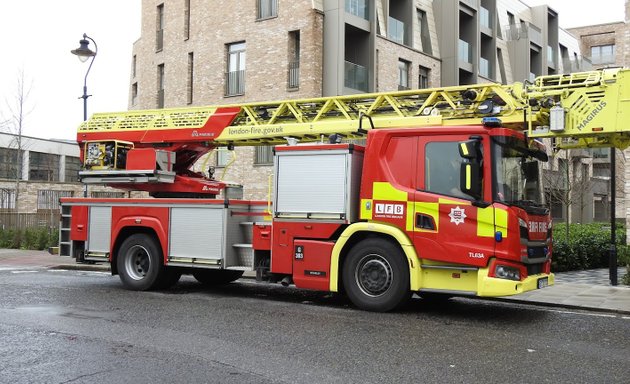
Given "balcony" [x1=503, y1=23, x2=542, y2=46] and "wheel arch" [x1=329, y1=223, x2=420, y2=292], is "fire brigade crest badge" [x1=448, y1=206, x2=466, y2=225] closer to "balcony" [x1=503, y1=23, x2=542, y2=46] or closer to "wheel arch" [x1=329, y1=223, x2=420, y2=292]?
"wheel arch" [x1=329, y1=223, x2=420, y2=292]

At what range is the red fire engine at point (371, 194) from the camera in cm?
839

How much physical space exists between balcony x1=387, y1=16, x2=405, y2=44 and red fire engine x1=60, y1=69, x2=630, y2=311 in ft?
58.1

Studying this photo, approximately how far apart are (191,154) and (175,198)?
1187 mm

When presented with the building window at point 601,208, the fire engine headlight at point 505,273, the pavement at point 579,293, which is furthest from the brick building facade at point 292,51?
the building window at point 601,208

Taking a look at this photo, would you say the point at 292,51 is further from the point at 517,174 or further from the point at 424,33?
the point at 517,174

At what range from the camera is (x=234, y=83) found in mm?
26328

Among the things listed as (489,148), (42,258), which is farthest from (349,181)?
(42,258)

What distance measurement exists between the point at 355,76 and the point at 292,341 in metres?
18.8

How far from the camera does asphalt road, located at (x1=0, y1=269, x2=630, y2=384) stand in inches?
223

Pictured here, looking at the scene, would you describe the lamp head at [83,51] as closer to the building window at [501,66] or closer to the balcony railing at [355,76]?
the balcony railing at [355,76]

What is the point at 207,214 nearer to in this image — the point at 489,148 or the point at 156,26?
the point at 489,148

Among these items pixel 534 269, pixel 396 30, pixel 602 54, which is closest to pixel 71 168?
pixel 396 30

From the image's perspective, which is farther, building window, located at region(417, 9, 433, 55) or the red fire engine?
building window, located at region(417, 9, 433, 55)

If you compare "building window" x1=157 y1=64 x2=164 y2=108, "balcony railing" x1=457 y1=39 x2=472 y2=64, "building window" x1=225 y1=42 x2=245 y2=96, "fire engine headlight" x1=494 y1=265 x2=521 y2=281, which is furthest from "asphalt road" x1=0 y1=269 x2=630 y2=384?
"balcony railing" x1=457 y1=39 x2=472 y2=64
